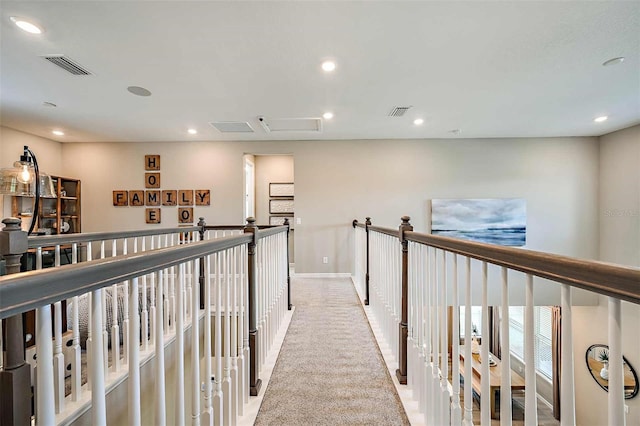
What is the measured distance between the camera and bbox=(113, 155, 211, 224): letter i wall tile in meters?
5.32

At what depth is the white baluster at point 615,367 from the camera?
557 mm

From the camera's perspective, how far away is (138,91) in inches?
125

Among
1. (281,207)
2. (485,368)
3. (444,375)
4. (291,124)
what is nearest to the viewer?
(485,368)

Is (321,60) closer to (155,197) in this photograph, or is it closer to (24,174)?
(24,174)

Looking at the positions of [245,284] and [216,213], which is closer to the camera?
[245,284]

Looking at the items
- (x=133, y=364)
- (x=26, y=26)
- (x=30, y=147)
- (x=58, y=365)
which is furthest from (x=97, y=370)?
(x=30, y=147)

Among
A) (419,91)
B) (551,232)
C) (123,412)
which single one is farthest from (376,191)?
(123,412)

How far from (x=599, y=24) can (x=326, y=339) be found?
3.22m

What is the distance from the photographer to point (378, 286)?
2.74 m

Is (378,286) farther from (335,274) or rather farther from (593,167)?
(593,167)

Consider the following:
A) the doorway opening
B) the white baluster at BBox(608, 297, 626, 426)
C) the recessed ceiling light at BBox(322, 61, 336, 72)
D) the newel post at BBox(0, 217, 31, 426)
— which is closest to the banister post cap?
the newel post at BBox(0, 217, 31, 426)

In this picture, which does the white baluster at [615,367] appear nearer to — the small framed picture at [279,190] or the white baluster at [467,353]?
the white baluster at [467,353]

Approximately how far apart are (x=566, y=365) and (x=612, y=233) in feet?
20.0

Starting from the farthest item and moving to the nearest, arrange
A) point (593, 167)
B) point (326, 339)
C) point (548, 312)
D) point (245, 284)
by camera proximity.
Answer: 1. point (548, 312)
2. point (593, 167)
3. point (326, 339)
4. point (245, 284)
